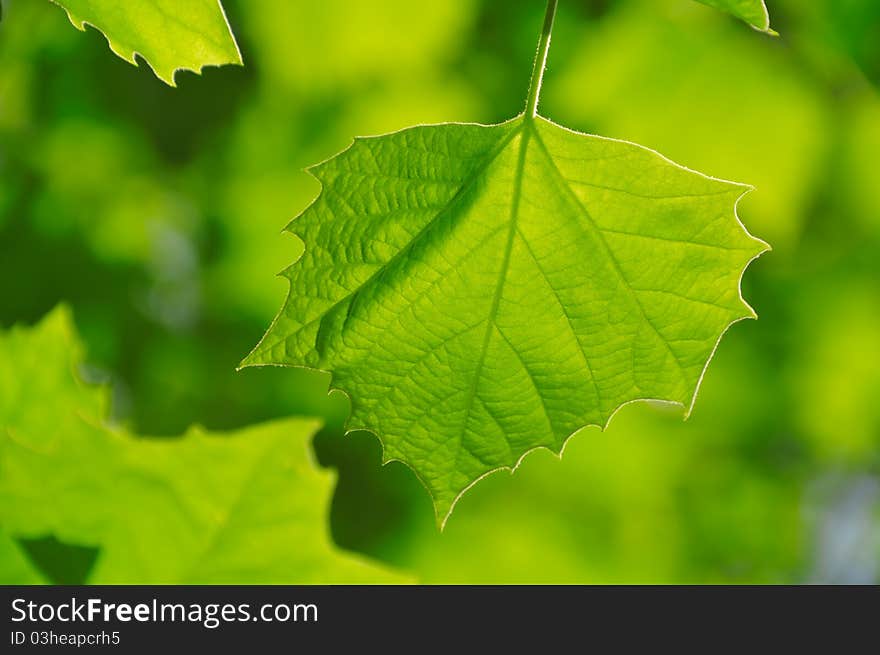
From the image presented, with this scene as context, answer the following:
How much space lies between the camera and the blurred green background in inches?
106

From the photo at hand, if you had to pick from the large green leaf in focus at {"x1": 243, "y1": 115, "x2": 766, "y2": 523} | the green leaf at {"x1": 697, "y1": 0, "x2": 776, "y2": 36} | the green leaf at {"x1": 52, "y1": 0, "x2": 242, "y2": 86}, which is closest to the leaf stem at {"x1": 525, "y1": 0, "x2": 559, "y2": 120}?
the large green leaf in focus at {"x1": 243, "y1": 115, "x2": 766, "y2": 523}

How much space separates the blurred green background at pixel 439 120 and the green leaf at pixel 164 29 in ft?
5.72

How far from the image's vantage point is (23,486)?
1.27 metres

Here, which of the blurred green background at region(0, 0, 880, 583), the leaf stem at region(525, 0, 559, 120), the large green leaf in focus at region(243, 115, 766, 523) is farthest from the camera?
the blurred green background at region(0, 0, 880, 583)

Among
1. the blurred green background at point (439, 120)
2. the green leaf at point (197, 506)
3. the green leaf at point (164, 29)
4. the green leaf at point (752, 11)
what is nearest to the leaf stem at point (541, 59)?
the green leaf at point (752, 11)

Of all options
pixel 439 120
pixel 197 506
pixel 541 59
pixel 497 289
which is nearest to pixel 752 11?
pixel 541 59

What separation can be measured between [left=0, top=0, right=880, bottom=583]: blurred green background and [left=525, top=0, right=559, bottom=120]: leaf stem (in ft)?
5.03

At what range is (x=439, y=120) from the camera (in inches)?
127

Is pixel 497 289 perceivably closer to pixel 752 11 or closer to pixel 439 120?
pixel 752 11

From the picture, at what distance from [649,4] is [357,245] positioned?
1.77 metres

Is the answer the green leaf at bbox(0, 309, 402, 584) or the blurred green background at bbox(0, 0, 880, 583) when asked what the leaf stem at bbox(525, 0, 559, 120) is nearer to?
the green leaf at bbox(0, 309, 402, 584)

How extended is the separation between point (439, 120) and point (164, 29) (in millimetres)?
2389
